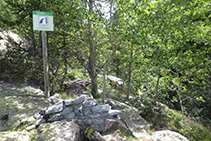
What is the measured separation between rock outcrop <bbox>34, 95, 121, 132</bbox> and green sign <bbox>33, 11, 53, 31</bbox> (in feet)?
8.91

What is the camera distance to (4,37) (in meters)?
8.03

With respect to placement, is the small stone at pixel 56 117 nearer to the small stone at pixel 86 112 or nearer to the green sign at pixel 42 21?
the small stone at pixel 86 112

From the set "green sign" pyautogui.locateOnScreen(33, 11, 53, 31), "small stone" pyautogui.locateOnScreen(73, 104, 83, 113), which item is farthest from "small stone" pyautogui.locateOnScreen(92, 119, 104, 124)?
"green sign" pyautogui.locateOnScreen(33, 11, 53, 31)

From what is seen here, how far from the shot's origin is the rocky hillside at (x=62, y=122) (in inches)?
136

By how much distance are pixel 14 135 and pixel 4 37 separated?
7248 mm

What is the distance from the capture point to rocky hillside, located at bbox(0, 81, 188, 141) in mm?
3453

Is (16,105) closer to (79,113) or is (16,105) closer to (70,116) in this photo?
(70,116)

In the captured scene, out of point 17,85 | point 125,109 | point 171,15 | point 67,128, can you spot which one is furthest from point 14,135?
point 171,15

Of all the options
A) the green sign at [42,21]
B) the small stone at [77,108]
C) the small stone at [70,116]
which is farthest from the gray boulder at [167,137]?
the green sign at [42,21]

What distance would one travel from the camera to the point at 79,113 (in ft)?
14.7

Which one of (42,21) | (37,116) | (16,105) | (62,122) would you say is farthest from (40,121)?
(42,21)

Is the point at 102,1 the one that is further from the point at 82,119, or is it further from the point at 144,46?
the point at 82,119

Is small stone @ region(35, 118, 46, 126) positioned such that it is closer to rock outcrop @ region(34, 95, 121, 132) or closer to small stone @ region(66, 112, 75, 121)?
rock outcrop @ region(34, 95, 121, 132)

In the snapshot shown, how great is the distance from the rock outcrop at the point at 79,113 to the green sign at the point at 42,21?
2.71 metres
